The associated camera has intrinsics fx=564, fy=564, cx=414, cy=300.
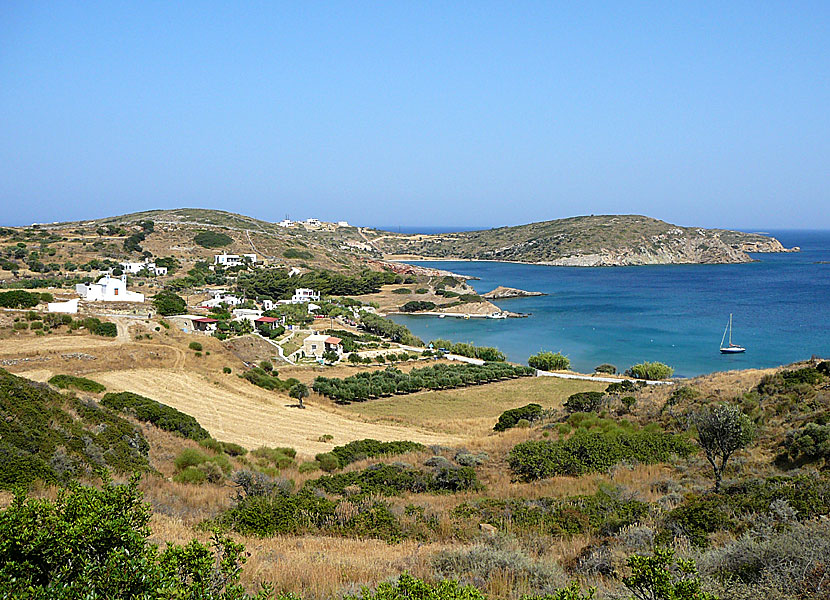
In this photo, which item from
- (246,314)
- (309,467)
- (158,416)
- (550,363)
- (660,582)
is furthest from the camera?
(246,314)

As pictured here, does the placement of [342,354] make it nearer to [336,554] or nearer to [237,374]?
[237,374]

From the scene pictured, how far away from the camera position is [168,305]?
135ft

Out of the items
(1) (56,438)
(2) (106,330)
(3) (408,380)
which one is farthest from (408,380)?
(1) (56,438)

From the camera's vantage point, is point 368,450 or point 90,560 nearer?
point 90,560

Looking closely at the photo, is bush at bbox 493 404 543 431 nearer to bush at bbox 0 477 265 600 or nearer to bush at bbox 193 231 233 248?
bush at bbox 0 477 265 600

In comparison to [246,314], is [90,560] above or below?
above

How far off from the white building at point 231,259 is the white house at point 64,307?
137ft

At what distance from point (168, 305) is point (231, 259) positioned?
36947 mm

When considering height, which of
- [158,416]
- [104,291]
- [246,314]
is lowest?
[246,314]

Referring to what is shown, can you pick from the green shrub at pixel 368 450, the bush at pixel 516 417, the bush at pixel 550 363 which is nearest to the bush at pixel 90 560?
the green shrub at pixel 368 450

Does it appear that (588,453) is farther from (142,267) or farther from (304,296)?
(142,267)

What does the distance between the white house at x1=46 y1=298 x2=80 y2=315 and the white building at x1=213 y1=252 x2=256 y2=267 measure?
41.8 m

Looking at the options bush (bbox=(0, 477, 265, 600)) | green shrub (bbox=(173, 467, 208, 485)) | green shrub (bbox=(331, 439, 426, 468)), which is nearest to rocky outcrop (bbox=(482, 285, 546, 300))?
green shrub (bbox=(331, 439, 426, 468))

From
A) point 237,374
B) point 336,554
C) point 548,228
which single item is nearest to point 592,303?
point 237,374
